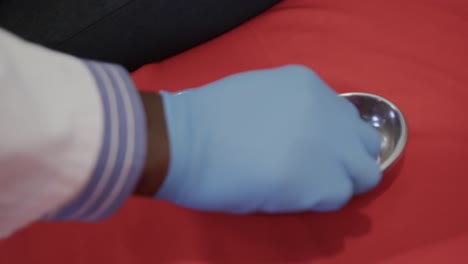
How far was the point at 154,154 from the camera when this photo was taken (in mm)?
443

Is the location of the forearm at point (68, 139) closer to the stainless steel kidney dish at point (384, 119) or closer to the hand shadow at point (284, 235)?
the hand shadow at point (284, 235)

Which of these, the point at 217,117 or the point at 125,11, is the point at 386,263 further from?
the point at 125,11

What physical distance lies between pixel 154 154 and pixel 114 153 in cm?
3

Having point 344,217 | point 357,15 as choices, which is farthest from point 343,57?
point 344,217

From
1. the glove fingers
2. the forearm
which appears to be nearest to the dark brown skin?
the forearm

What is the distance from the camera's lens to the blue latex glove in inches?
17.8

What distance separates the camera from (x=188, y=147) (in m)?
0.46

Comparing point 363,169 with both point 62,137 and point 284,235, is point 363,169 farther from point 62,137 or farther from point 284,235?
point 62,137

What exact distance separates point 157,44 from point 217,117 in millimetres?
262

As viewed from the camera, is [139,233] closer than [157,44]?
Yes

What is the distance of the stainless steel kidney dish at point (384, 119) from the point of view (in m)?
0.51

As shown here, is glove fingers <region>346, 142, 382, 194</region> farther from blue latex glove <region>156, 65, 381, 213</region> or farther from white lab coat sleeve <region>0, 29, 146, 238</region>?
white lab coat sleeve <region>0, 29, 146, 238</region>

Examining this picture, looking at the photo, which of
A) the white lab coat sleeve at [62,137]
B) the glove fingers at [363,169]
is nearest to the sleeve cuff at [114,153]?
the white lab coat sleeve at [62,137]

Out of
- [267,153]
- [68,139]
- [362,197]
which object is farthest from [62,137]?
[362,197]
